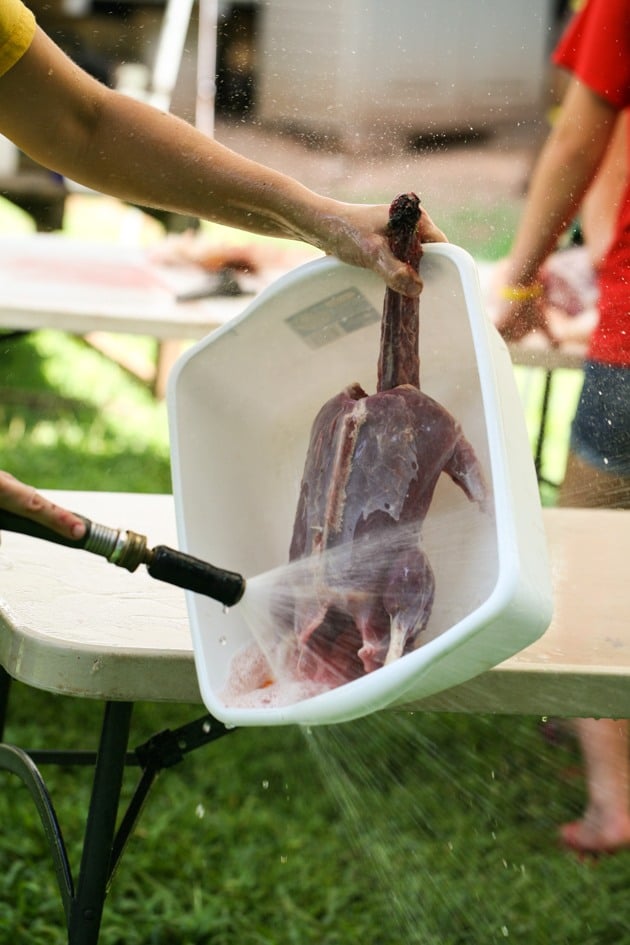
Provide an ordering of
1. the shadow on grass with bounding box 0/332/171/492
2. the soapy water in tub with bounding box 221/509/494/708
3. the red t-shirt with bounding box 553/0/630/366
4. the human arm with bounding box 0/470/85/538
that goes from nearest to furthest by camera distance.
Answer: the human arm with bounding box 0/470/85/538 → the soapy water in tub with bounding box 221/509/494/708 → the red t-shirt with bounding box 553/0/630/366 → the shadow on grass with bounding box 0/332/171/492

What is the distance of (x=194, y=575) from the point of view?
3.59 ft

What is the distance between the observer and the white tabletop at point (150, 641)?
122cm

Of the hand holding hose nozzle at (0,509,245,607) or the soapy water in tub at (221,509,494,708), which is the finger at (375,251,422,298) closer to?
the soapy water in tub at (221,509,494,708)

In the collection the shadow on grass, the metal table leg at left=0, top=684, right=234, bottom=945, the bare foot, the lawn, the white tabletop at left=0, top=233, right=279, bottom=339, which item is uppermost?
the metal table leg at left=0, top=684, right=234, bottom=945

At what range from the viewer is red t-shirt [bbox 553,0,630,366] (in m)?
2.10

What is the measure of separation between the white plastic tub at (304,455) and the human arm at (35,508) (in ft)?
0.77

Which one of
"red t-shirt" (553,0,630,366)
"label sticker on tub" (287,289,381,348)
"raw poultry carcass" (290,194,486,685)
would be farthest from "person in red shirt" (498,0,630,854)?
"raw poultry carcass" (290,194,486,685)

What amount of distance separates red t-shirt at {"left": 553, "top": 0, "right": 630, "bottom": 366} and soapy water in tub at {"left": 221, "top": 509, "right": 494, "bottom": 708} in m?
0.98

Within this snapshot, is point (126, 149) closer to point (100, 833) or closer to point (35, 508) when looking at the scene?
point (35, 508)

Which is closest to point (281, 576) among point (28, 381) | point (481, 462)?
point (481, 462)

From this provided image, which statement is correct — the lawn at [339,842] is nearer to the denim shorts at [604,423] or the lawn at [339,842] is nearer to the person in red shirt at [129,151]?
the denim shorts at [604,423]

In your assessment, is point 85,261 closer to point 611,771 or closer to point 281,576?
point 611,771

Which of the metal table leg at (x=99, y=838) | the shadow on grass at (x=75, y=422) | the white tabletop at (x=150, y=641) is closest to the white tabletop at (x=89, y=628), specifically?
the white tabletop at (x=150, y=641)

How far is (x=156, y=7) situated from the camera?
546 centimetres
